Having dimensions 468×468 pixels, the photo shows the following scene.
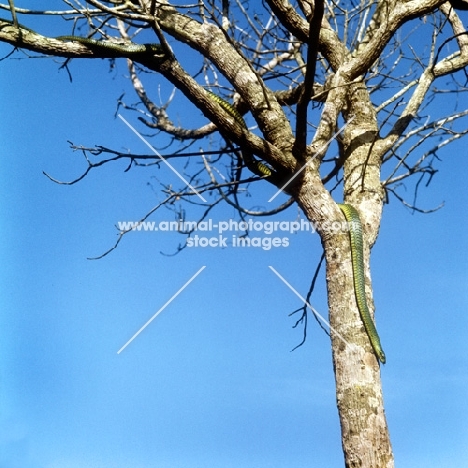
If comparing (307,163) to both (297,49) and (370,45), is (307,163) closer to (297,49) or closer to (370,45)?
(370,45)

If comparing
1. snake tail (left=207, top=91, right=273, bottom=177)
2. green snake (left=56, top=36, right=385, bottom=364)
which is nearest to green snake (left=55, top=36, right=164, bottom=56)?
green snake (left=56, top=36, right=385, bottom=364)

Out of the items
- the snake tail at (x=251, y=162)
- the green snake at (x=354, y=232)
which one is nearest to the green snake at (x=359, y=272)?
the green snake at (x=354, y=232)

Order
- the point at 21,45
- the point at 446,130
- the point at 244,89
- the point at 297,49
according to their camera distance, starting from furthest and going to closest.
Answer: the point at 297,49, the point at 446,130, the point at 244,89, the point at 21,45

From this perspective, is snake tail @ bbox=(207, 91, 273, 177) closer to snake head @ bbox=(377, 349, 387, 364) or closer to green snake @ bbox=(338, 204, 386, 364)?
green snake @ bbox=(338, 204, 386, 364)

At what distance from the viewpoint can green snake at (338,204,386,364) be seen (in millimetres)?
2424

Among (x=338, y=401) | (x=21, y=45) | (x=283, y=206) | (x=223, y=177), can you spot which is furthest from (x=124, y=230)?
(x=338, y=401)

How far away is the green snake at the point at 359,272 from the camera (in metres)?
2.42

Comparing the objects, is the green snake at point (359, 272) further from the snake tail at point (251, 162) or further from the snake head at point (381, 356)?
the snake tail at point (251, 162)

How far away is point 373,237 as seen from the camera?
114 inches

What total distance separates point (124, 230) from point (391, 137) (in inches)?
67.2

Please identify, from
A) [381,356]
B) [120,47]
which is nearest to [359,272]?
[381,356]

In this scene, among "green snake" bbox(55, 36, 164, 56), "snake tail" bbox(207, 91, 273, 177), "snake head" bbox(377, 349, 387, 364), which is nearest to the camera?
"snake head" bbox(377, 349, 387, 364)

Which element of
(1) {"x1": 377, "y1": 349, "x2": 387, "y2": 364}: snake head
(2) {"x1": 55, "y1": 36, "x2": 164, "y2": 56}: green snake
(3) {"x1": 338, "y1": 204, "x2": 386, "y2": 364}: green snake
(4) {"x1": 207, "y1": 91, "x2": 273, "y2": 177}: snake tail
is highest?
(2) {"x1": 55, "y1": 36, "x2": 164, "y2": 56}: green snake

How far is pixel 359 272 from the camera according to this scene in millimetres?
2574
